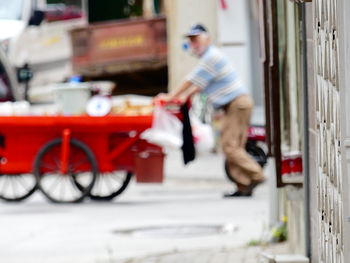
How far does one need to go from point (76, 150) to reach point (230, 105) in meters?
1.73

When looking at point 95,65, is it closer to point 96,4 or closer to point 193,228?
point 96,4

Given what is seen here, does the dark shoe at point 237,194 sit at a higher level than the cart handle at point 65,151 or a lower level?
lower

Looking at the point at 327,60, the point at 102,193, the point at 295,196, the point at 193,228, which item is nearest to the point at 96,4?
the point at 102,193

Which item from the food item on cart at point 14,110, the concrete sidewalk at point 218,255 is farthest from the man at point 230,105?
the concrete sidewalk at point 218,255

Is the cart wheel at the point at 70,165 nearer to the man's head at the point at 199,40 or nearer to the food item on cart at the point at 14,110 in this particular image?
the food item on cart at the point at 14,110

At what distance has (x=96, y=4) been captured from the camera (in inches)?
1302

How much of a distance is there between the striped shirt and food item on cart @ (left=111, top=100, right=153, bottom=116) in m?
0.69

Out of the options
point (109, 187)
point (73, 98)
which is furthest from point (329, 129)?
point (109, 187)

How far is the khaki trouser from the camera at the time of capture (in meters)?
15.4

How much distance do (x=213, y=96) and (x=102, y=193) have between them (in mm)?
1788

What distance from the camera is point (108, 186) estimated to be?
53.7 ft

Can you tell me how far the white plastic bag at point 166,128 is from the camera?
1471 cm

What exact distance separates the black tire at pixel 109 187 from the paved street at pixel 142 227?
0.35ft

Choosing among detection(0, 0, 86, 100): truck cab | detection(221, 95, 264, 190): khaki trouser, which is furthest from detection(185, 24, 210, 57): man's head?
detection(0, 0, 86, 100): truck cab
